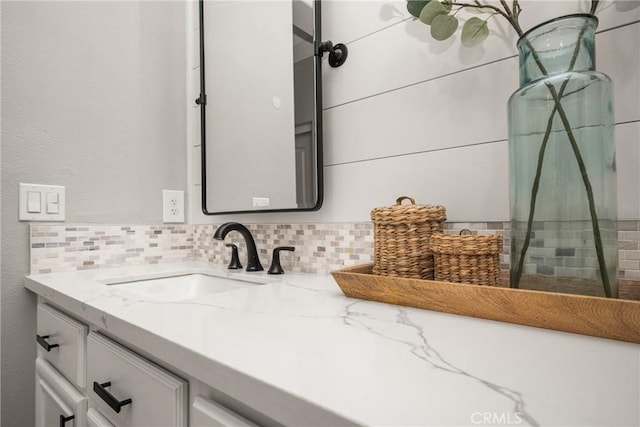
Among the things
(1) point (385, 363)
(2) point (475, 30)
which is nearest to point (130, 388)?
(1) point (385, 363)

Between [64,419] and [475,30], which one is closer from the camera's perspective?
[475,30]

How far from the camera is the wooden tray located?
0.43 m

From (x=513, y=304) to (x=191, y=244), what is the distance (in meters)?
1.31

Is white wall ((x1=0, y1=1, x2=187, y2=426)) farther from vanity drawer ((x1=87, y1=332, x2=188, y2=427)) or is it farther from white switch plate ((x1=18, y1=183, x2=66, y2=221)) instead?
vanity drawer ((x1=87, y1=332, x2=188, y2=427))

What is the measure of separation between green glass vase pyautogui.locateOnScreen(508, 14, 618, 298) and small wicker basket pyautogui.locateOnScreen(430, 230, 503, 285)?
1.5 inches

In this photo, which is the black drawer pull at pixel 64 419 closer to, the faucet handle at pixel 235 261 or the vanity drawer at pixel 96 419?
the vanity drawer at pixel 96 419

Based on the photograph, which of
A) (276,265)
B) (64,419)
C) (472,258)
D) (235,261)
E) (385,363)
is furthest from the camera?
(235,261)

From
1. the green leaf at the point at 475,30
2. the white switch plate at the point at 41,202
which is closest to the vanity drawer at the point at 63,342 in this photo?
the white switch plate at the point at 41,202

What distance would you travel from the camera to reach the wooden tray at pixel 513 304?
43cm

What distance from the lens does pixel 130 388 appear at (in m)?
0.59

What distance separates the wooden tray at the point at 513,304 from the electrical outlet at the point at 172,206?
1009 mm

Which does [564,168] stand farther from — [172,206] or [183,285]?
[172,206]

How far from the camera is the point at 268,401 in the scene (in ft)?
1.13

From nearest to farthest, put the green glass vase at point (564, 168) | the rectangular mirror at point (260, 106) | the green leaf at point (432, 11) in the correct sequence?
1. the green glass vase at point (564, 168)
2. the green leaf at point (432, 11)
3. the rectangular mirror at point (260, 106)
